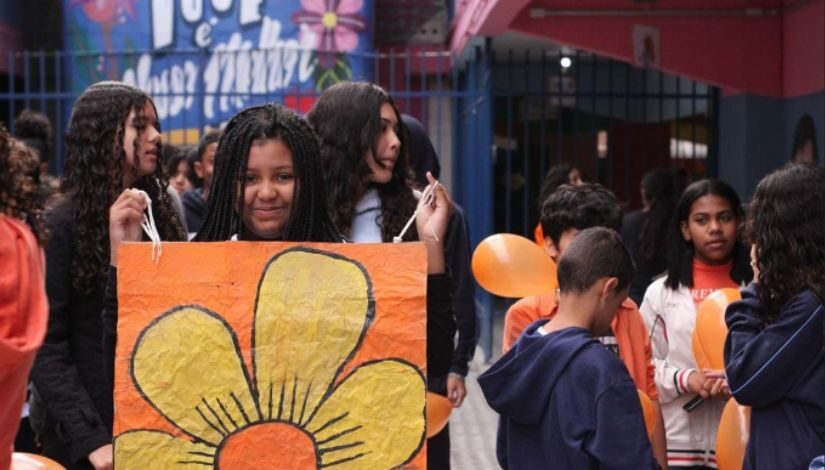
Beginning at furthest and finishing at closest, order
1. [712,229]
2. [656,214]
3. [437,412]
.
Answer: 1. [656,214]
2. [712,229]
3. [437,412]

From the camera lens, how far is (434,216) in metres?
3.27

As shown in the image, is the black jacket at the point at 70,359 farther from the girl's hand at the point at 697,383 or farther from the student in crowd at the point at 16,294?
the girl's hand at the point at 697,383

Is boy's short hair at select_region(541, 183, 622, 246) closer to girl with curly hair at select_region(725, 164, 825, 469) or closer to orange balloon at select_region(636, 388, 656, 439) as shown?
orange balloon at select_region(636, 388, 656, 439)

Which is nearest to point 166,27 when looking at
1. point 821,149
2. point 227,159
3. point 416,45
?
point 416,45

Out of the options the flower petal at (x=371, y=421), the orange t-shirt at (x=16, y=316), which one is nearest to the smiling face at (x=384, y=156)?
the flower petal at (x=371, y=421)

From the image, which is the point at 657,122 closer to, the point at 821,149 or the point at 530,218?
the point at 530,218

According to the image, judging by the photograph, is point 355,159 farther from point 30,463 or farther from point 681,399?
point 681,399

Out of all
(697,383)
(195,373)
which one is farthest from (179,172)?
(195,373)

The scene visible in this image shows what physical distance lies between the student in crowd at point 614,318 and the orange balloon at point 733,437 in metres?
0.19

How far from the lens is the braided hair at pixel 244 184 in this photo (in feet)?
10.4

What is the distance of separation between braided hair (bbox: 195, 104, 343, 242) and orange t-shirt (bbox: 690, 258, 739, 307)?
255cm

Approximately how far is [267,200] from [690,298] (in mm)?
2656

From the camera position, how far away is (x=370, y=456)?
9.61 feet

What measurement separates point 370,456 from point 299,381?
212mm
